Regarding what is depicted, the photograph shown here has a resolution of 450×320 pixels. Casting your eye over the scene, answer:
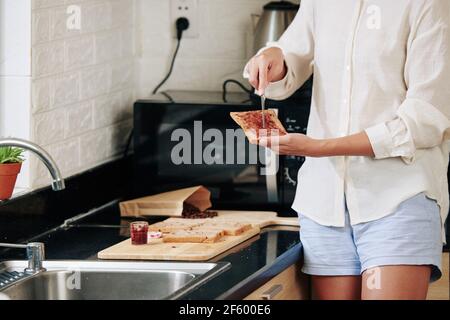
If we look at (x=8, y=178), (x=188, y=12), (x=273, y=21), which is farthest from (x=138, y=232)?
(x=188, y=12)

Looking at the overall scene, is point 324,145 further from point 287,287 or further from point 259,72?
point 287,287

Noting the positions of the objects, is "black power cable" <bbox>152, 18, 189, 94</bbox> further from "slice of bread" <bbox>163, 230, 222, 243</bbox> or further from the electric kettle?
"slice of bread" <bbox>163, 230, 222, 243</bbox>

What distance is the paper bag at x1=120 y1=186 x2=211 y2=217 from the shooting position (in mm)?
Answer: 2709

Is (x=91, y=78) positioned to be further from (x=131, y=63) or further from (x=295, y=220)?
(x=295, y=220)

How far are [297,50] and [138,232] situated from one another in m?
0.57

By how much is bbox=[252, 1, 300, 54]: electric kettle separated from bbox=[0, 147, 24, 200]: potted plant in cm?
94

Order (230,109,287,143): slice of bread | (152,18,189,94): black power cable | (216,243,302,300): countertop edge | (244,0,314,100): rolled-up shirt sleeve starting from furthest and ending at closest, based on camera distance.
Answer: (152,18,189,94): black power cable < (244,0,314,100): rolled-up shirt sleeve < (230,109,287,143): slice of bread < (216,243,302,300): countertop edge

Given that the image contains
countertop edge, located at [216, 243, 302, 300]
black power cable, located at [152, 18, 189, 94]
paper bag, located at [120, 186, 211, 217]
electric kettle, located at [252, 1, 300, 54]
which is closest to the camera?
countertop edge, located at [216, 243, 302, 300]

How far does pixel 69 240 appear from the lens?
8.02ft

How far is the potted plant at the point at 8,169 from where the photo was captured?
2.24 metres

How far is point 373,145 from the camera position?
2215 millimetres

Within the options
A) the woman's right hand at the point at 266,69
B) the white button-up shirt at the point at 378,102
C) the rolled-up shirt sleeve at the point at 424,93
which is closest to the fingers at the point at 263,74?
the woman's right hand at the point at 266,69

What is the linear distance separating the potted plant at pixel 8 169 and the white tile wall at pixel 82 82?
0.19 meters

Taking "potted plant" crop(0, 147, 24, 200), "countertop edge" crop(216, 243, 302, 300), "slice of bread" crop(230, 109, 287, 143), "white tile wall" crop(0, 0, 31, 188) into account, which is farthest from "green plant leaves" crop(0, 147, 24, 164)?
"countertop edge" crop(216, 243, 302, 300)
